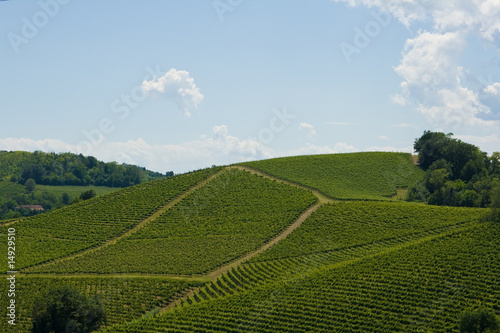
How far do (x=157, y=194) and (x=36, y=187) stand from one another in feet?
311

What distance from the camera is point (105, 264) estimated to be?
204 feet

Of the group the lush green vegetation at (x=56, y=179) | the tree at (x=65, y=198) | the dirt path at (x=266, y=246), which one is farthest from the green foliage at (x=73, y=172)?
the dirt path at (x=266, y=246)

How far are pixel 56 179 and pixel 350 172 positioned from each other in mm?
111465

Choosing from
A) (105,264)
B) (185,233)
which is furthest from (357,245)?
(105,264)

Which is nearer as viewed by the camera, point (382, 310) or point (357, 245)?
point (382, 310)

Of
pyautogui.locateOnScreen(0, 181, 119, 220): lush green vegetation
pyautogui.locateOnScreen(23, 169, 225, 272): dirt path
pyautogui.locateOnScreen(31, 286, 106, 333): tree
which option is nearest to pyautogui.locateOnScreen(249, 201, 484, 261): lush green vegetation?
pyautogui.locateOnScreen(31, 286, 106, 333): tree

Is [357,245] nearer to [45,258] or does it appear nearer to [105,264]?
[105,264]

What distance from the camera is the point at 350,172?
96125mm

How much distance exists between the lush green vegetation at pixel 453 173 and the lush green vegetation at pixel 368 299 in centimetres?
2937

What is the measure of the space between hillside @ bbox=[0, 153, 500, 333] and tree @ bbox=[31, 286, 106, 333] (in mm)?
1850

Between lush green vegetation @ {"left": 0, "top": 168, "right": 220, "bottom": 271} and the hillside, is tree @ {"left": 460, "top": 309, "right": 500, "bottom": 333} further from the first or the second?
lush green vegetation @ {"left": 0, "top": 168, "right": 220, "bottom": 271}

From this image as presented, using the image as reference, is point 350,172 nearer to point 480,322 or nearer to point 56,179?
point 480,322

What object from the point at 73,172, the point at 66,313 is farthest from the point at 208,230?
the point at 73,172

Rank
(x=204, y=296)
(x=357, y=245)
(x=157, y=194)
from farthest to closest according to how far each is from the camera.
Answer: (x=157, y=194) < (x=357, y=245) < (x=204, y=296)
